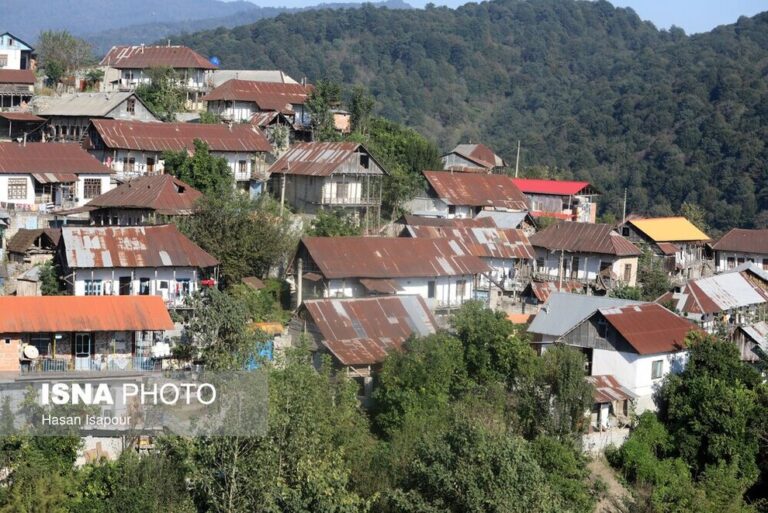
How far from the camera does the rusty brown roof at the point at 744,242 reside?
43656 millimetres

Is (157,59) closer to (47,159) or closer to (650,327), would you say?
(47,159)

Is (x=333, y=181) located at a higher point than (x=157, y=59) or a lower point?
lower

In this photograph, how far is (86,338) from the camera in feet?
79.5

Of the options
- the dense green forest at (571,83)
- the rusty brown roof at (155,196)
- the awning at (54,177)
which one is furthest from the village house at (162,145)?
the dense green forest at (571,83)

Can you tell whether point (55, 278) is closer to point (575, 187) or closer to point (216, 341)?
point (216, 341)

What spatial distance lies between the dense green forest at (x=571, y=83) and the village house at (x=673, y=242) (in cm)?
1685

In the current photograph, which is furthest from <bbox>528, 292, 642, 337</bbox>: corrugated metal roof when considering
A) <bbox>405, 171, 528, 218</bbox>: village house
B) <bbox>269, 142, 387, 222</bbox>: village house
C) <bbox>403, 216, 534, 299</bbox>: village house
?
<bbox>405, 171, 528, 218</bbox>: village house

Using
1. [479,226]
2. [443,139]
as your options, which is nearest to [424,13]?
[443,139]

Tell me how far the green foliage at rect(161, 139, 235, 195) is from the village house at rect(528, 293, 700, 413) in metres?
10.9

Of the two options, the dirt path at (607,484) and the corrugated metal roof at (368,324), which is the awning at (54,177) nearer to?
the corrugated metal roof at (368,324)

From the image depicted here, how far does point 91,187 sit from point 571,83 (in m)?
102

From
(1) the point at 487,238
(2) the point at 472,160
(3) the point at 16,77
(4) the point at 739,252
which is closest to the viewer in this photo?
(1) the point at 487,238

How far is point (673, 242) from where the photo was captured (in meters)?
41.7

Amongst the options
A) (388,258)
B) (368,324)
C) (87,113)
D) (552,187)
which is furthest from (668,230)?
(87,113)
